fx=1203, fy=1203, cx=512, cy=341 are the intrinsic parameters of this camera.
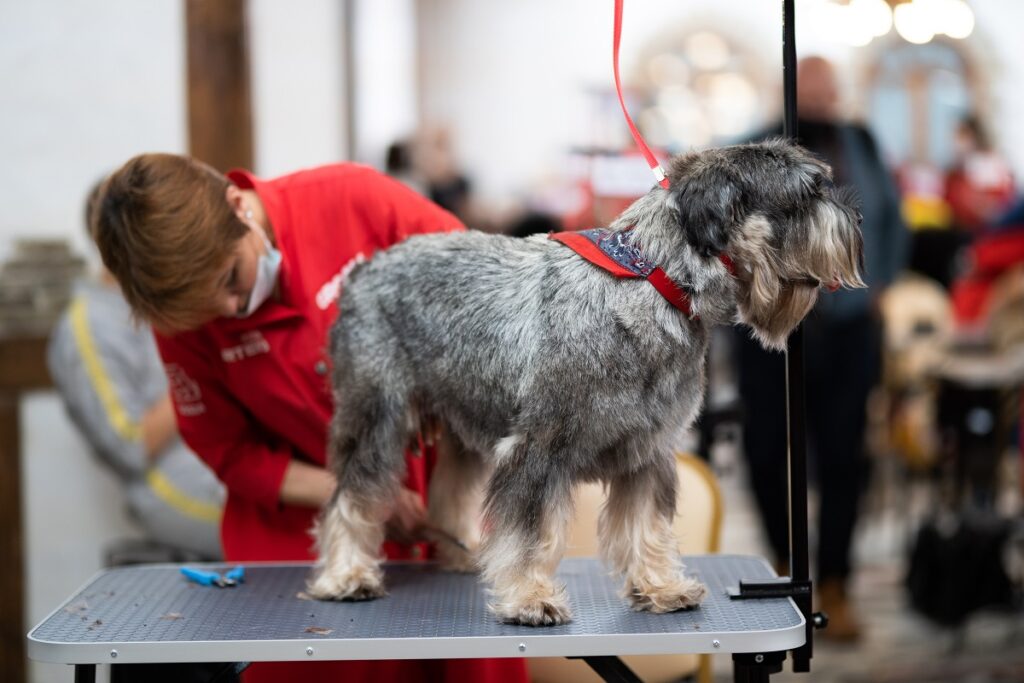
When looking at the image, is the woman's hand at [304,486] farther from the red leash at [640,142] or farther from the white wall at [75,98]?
the white wall at [75,98]

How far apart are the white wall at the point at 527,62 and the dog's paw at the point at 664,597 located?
14.4 m

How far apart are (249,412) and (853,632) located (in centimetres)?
308

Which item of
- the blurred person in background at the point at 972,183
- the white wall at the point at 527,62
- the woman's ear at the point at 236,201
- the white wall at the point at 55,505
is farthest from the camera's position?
the white wall at the point at 527,62

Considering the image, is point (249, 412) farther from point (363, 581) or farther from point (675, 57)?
point (675, 57)

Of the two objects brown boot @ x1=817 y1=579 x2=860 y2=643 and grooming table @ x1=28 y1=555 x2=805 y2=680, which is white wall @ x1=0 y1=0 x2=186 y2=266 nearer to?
grooming table @ x1=28 y1=555 x2=805 y2=680

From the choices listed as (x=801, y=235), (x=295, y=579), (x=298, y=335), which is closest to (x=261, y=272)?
(x=298, y=335)

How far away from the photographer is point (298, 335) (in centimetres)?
239

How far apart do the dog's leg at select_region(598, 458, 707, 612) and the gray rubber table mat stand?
0.10 feet

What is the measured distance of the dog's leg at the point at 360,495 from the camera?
2.00 m

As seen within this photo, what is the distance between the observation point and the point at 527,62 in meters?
16.8

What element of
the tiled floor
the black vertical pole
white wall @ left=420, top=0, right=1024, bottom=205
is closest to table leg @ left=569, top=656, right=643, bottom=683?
the black vertical pole

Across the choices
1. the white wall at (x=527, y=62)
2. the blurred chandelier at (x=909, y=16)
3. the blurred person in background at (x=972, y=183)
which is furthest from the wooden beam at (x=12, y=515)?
the white wall at (x=527, y=62)

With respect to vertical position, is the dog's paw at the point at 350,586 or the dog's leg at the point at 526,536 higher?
the dog's leg at the point at 526,536

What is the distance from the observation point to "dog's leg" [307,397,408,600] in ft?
6.55
